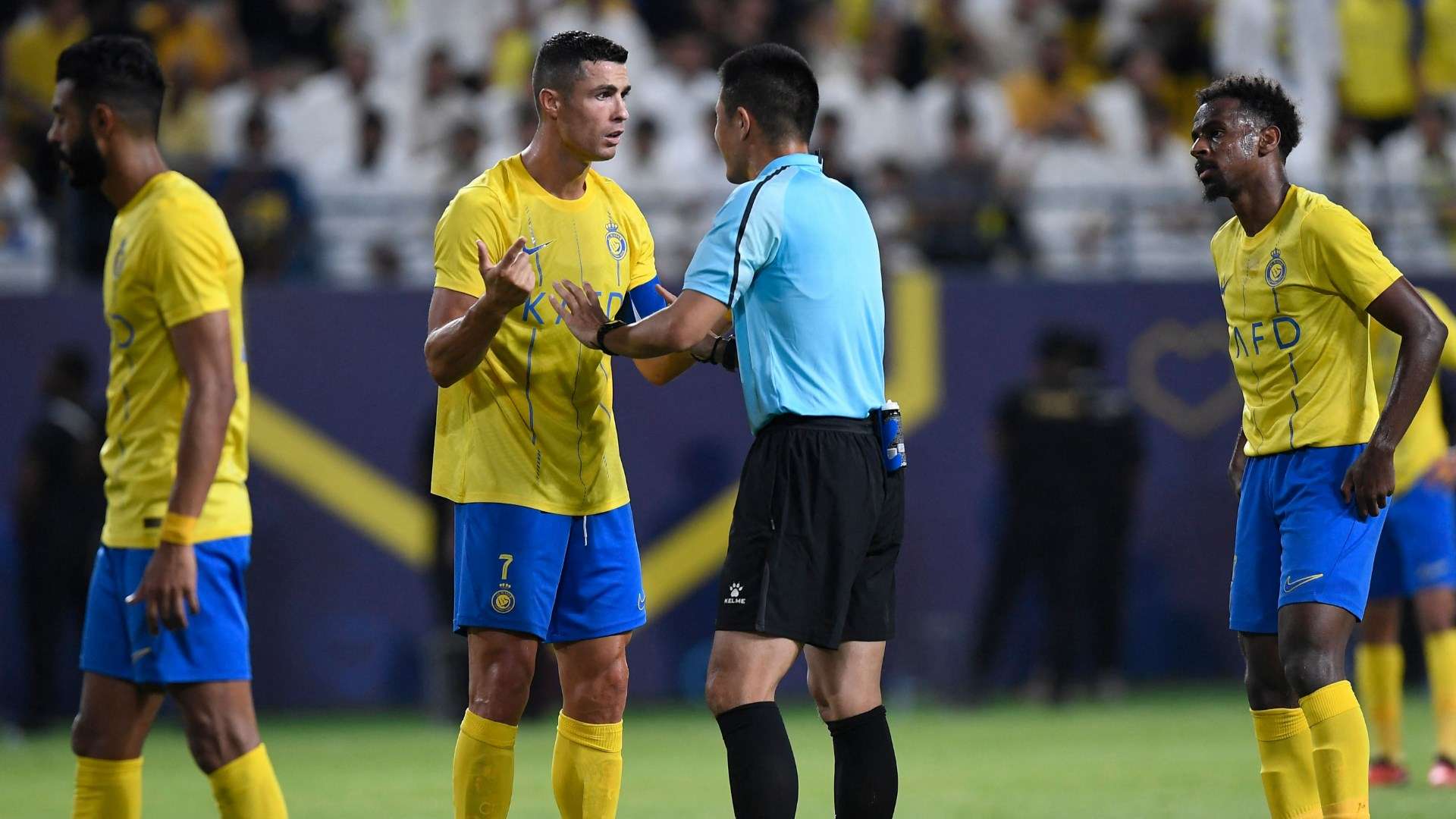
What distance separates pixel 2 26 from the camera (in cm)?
1488

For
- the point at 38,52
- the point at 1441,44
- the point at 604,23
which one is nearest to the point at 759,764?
the point at 604,23

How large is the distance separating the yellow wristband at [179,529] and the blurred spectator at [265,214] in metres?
8.38

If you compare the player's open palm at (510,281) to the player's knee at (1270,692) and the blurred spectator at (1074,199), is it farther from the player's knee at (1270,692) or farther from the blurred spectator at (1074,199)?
the blurred spectator at (1074,199)

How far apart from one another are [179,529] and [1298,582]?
3362 mm

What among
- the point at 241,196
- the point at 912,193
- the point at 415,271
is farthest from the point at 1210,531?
the point at 241,196

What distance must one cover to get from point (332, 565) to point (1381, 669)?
7.58 meters

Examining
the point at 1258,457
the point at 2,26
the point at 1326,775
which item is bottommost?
the point at 1326,775

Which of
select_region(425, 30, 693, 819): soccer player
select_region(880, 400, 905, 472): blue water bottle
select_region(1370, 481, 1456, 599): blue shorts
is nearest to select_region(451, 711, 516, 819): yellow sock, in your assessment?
select_region(425, 30, 693, 819): soccer player

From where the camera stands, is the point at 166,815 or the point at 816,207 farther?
the point at 166,815

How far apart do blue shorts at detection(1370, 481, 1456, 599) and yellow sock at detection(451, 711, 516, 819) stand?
4.92 meters

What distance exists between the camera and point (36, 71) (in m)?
14.2

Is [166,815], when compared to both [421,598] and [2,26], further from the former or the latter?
[2,26]

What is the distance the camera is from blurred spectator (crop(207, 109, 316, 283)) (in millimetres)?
13062

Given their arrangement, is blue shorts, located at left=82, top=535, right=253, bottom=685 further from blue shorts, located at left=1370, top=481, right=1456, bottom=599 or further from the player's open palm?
blue shorts, located at left=1370, top=481, right=1456, bottom=599
